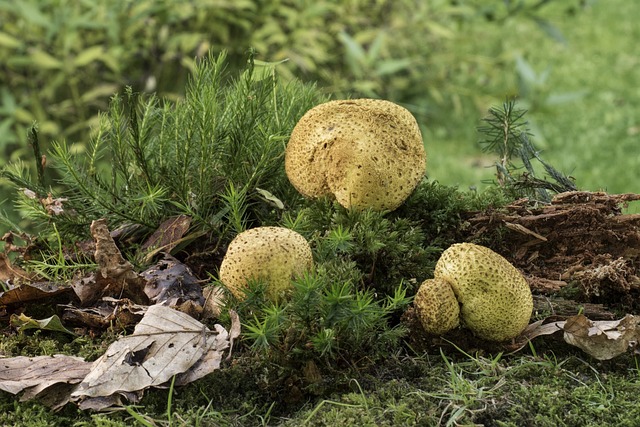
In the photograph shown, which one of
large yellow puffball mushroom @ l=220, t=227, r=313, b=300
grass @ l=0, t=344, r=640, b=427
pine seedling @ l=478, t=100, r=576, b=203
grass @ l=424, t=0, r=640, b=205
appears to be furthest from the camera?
grass @ l=424, t=0, r=640, b=205

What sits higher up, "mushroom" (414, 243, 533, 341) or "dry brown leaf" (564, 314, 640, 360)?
"mushroom" (414, 243, 533, 341)

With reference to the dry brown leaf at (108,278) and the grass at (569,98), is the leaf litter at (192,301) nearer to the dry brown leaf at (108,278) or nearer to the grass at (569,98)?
the dry brown leaf at (108,278)

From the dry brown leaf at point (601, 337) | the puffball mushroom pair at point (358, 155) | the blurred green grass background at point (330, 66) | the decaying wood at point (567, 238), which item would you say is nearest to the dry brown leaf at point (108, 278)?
the puffball mushroom pair at point (358, 155)

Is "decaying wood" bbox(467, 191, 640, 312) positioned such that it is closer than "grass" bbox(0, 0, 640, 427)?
No

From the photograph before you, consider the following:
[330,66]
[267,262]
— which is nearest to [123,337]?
[267,262]

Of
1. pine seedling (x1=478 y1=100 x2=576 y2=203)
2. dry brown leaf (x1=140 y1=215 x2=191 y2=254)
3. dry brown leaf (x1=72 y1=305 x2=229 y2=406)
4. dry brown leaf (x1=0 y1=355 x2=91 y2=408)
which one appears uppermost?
pine seedling (x1=478 y1=100 x2=576 y2=203)

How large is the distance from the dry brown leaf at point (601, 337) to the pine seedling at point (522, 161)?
0.63 m

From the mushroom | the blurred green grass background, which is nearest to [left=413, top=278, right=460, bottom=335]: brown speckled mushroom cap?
the mushroom

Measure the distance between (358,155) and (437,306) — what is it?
1.88 ft

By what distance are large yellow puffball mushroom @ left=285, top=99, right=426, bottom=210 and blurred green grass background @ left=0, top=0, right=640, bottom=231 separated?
2.87 m

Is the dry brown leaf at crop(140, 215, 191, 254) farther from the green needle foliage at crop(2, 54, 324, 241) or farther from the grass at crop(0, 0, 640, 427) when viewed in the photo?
the grass at crop(0, 0, 640, 427)

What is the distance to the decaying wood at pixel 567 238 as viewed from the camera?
A: 2604 mm

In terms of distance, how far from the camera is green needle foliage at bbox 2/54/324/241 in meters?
2.67

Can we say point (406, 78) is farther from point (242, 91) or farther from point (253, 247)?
point (253, 247)
